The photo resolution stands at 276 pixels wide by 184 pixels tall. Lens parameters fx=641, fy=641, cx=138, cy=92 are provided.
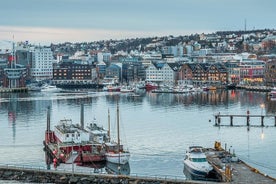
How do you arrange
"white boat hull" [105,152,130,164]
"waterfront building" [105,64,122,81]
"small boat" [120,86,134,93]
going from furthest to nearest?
"waterfront building" [105,64,122,81]
"small boat" [120,86,134,93]
"white boat hull" [105,152,130,164]

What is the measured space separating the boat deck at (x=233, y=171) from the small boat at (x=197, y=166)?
0.24 meters

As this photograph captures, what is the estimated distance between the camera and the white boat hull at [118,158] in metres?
18.9

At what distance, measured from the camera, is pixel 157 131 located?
86.7ft

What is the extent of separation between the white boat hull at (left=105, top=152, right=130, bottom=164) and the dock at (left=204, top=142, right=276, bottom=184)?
2.39 m

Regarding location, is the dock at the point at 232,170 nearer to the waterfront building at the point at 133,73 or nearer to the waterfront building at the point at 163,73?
the waterfront building at the point at 163,73

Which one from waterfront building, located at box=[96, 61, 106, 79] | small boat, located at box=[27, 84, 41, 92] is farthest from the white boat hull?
waterfront building, located at box=[96, 61, 106, 79]

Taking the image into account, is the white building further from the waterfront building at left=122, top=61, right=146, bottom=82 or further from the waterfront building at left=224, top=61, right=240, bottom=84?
the waterfront building at left=224, top=61, right=240, bottom=84

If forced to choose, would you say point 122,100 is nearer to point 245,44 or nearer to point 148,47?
point 245,44

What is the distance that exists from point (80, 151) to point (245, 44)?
8666 cm

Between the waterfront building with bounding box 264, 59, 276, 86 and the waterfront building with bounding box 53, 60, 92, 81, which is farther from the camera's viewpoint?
the waterfront building with bounding box 53, 60, 92, 81

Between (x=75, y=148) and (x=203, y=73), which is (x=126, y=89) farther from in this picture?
(x=75, y=148)

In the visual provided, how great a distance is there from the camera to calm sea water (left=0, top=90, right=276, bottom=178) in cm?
1967

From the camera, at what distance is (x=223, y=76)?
214 feet

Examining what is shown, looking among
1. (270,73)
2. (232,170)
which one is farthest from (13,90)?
(232,170)
